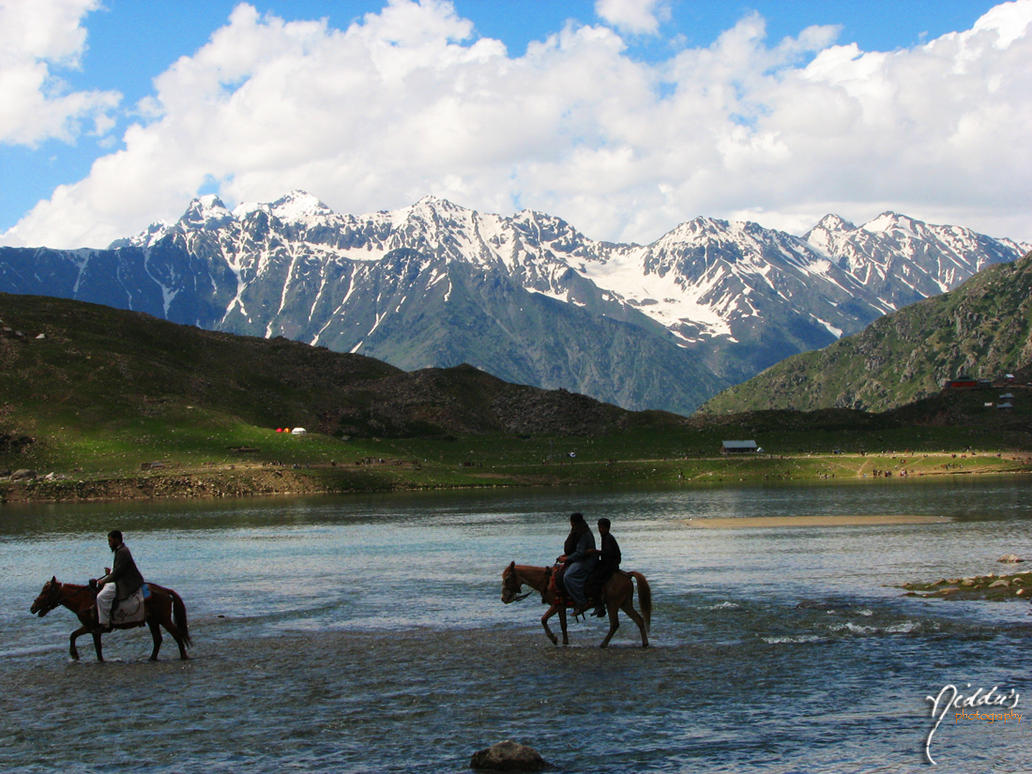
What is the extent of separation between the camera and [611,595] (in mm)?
31141

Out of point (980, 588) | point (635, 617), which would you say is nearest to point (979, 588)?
point (980, 588)

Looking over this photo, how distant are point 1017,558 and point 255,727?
38696 mm

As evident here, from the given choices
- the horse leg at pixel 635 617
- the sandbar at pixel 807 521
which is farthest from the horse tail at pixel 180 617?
the sandbar at pixel 807 521

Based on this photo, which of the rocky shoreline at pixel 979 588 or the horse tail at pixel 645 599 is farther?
the rocky shoreline at pixel 979 588

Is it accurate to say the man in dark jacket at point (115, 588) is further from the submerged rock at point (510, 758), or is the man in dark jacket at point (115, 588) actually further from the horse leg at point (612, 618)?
the submerged rock at point (510, 758)

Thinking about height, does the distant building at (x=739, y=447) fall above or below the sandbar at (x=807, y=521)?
above

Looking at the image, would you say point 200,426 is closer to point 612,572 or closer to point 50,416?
point 50,416

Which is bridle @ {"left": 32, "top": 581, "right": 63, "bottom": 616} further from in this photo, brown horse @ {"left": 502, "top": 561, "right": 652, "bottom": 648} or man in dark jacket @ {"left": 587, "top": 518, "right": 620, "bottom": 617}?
man in dark jacket @ {"left": 587, "top": 518, "right": 620, "bottom": 617}

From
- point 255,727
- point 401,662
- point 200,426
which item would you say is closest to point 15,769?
point 255,727

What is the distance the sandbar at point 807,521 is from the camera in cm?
7575

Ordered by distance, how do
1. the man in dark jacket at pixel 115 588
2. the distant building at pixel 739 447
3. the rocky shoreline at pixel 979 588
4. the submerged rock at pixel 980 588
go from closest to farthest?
the man in dark jacket at pixel 115 588, the rocky shoreline at pixel 979 588, the submerged rock at pixel 980 588, the distant building at pixel 739 447

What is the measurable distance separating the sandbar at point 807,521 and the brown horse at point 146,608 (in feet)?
173

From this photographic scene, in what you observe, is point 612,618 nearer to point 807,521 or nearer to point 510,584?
point 510,584

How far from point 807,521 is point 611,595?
52165 millimetres
